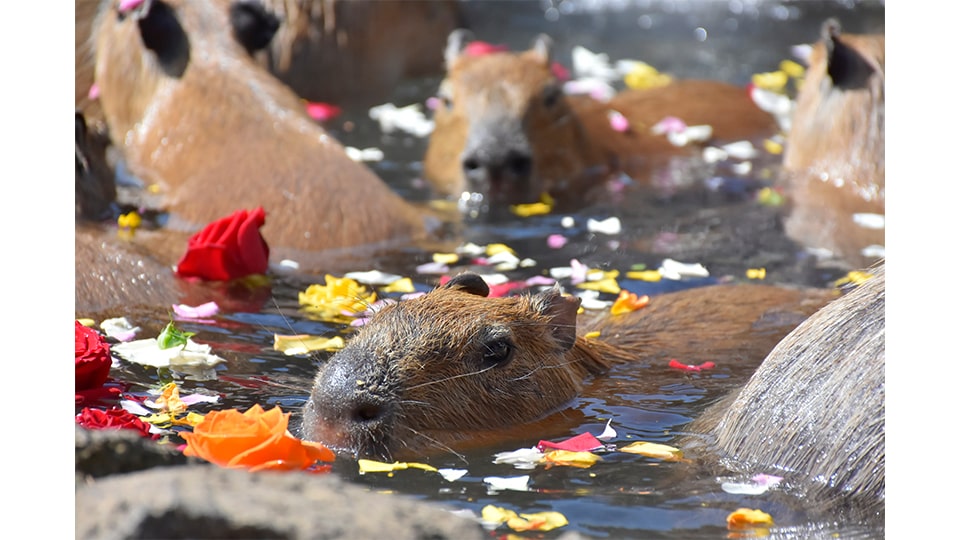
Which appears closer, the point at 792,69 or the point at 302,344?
the point at 302,344

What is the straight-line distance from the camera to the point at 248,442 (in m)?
3.54

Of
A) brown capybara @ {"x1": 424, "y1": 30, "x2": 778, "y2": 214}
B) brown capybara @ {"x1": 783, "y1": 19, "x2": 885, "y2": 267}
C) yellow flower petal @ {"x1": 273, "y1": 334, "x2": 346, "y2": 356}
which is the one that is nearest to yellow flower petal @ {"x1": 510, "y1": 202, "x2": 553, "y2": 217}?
brown capybara @ {"x1": 424, "y1": 30, "x2": 778, "y2": 214}

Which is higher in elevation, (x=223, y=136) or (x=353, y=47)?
(x=353, y=47)

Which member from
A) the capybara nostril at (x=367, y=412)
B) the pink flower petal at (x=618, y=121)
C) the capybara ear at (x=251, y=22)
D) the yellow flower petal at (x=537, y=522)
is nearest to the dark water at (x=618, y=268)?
the yellow flower petal at (x=537, y=522)

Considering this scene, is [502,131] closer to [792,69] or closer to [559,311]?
[559,311]

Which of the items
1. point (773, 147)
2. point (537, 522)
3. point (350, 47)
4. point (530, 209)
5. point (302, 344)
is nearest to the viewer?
point (537, 522)

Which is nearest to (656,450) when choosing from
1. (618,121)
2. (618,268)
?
(618,268)

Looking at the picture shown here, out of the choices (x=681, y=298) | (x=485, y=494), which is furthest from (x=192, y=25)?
(x=485, y=494)

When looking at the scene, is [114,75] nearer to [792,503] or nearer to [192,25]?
[192,25]

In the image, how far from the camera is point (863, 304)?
388 centimetres

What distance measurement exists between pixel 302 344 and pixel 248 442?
1.55m

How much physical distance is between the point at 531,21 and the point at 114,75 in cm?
582

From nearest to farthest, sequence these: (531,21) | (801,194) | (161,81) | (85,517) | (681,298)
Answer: (85,517) → (681,298) → (161,81) → (801,194) → (531,21)

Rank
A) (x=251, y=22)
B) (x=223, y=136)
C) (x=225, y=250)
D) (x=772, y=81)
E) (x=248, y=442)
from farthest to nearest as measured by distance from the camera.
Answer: (x=772, y=81) → (x=251, y=22) → (x=223, y=136) → (x=225, y=250) → (x=248, y=442)
